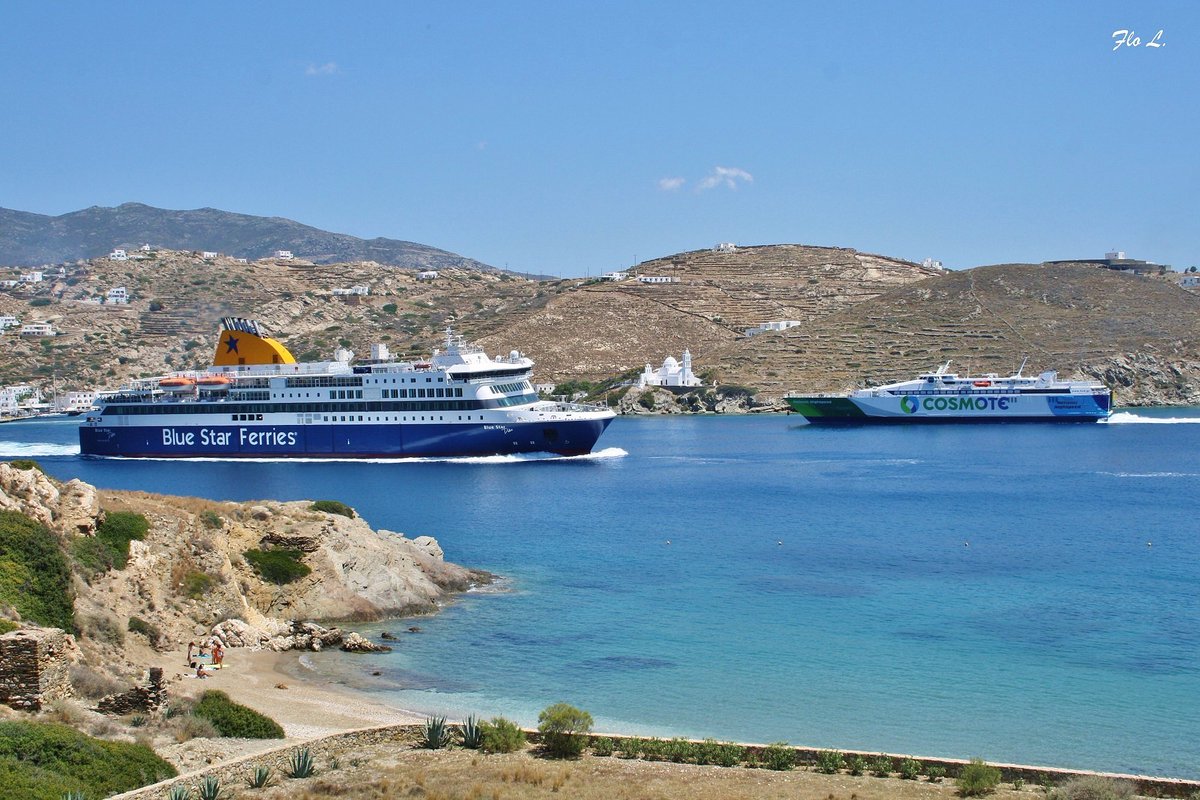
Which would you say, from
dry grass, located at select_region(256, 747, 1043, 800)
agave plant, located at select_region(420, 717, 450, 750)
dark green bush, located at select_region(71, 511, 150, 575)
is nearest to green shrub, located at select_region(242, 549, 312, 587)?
dark green bush, located at select_region(71, 511, 150, 575)

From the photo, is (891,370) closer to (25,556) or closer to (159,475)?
(159,475)

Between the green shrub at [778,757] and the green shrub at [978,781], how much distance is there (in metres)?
1.81

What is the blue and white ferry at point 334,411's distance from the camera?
53469 mm

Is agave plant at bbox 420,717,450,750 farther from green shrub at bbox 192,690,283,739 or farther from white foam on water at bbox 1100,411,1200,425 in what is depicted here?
white foam on water at bbox 1100,411,1200,425

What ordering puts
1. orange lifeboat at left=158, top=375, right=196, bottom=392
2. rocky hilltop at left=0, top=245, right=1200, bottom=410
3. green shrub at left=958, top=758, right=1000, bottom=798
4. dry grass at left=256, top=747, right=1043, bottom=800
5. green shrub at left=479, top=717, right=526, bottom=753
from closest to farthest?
dry grass at left=256, top=747, right=1043, bottom=800 → green shrub at left=958, top=758, right=1000, bottom=798 → green shrub at left=479, top=717, right=526, bottom=753 → orange lifeboat at left=158, top=375, right=196, bottom=392 → rocky hilltop at left=0, top=245, right=1200, bottom=410

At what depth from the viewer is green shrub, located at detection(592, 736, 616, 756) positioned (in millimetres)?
13141

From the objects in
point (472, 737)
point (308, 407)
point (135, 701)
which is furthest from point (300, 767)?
point (308, 407)

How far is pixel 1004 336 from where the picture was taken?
9894 centimetres

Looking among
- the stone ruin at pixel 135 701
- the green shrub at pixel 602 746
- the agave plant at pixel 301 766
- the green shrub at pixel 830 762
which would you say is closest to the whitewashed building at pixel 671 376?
the stone ruin at pixel 135 701

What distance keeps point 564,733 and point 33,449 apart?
191 ft

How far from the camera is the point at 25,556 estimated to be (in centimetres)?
1606

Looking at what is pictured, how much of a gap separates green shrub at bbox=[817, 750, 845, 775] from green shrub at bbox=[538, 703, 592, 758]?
8.47 ft

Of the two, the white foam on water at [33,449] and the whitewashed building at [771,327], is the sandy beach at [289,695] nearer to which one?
the white foam on water at [33,449]

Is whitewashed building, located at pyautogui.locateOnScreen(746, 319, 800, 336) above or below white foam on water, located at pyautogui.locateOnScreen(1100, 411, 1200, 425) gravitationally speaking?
above
